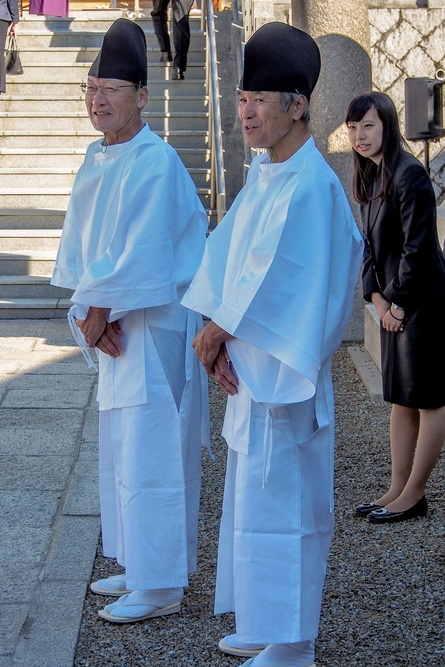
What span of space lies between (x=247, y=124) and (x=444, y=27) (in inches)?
315

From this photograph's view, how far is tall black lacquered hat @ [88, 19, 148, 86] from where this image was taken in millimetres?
3010

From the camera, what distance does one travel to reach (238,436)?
2.69 meters

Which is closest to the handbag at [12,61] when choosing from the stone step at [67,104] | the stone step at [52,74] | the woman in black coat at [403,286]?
the stone step at [67,104]

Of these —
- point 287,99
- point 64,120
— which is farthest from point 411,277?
point 64,120

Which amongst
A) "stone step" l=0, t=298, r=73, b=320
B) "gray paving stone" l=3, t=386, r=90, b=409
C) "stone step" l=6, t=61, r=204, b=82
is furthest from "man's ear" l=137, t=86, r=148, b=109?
"stone step" l=6, t=61, r=204, b=82

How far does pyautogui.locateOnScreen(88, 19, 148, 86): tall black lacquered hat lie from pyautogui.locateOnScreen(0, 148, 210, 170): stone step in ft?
21.8

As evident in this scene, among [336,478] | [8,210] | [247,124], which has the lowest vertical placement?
[336,478]

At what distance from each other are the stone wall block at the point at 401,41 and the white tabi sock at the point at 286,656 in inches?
318

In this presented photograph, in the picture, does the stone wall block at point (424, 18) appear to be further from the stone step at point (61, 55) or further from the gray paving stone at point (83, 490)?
the gray paving stone at point (83, 490)

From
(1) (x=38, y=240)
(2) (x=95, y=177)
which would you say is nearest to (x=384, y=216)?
(2) (x=95, y=177)

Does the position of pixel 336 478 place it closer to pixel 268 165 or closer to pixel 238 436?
pixel 238 436

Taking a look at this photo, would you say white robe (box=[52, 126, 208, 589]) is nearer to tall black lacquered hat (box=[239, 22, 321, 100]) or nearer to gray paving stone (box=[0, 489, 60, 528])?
tall black lacquered hat (box=[239, 22, 321, 100])

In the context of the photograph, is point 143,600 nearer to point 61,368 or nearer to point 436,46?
point 61,368

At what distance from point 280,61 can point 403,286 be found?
145cm
